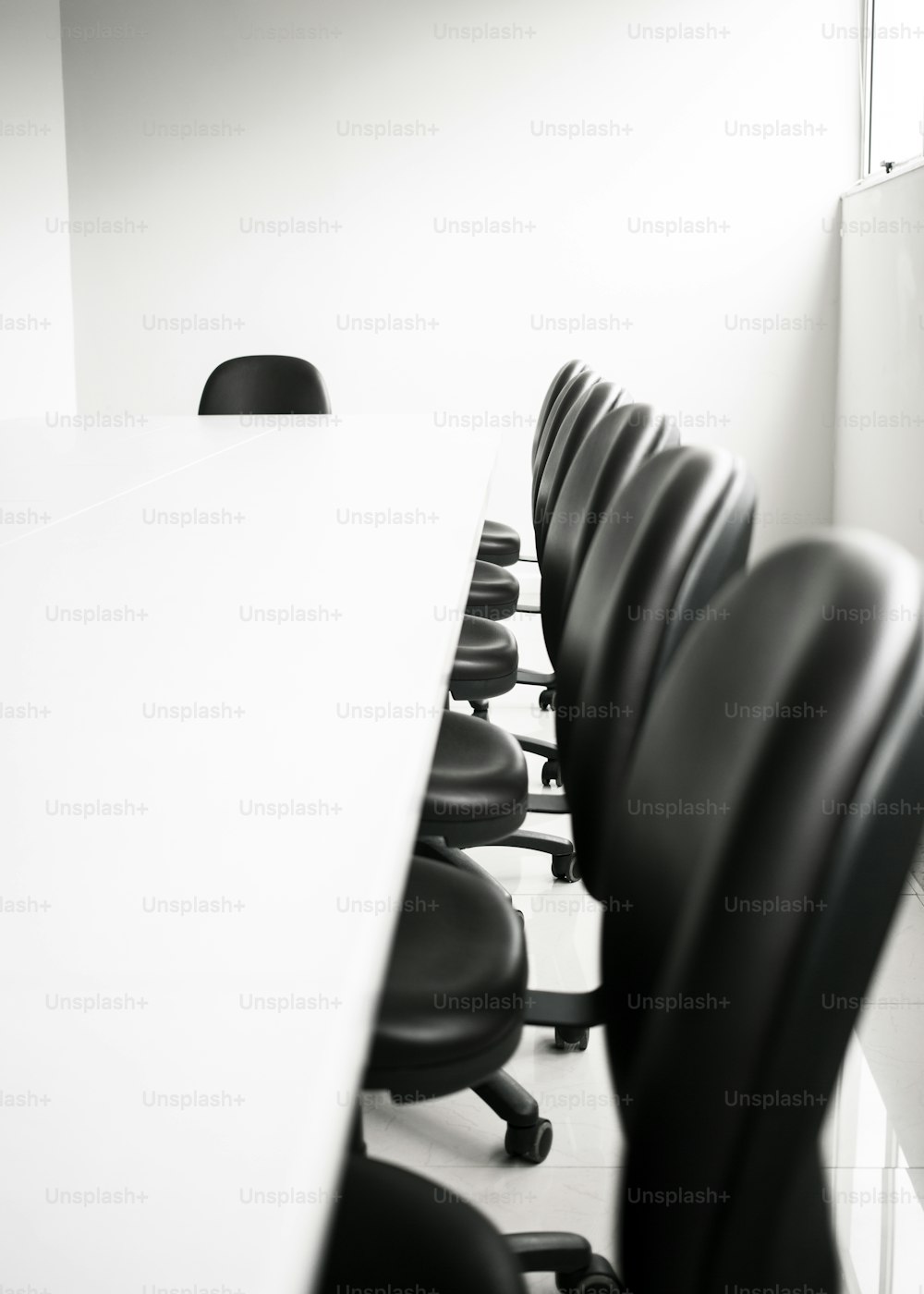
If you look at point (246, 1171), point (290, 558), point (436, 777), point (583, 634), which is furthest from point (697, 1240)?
point (290, 558)

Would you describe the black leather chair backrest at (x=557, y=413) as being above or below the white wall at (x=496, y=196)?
below

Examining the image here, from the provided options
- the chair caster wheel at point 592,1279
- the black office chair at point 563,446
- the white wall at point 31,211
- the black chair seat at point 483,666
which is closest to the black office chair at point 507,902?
the chair caster wheel at point 592,1279

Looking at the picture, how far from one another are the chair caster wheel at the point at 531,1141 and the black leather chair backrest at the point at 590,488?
0.73m

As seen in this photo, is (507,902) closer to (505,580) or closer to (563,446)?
(563,446)

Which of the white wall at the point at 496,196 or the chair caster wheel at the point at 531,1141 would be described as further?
the white wall at the point at 496,196

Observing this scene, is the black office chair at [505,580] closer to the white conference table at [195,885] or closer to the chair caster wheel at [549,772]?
the chair caster wheel at [549,772]

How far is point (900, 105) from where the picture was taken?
5.11 m

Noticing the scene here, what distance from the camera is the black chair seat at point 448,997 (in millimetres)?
988

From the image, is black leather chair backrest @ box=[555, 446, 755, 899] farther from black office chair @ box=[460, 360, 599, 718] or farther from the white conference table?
black office chair @ box=[460, 360, 599, 718]

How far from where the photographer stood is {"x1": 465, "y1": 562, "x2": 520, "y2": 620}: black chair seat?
2773mm

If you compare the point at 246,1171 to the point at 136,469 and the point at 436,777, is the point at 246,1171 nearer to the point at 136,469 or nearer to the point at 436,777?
the point at 436,777

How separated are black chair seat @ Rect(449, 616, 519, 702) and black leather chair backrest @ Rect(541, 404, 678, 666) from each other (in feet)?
0.34

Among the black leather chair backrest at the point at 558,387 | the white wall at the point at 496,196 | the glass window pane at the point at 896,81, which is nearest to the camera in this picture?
the black leather chair backrest at the point at 558,387

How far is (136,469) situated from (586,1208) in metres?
1.63
